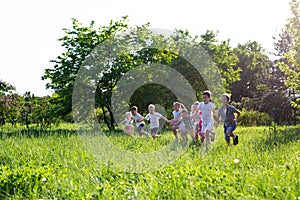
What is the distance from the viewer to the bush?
29562 mm

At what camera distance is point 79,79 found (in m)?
18.0

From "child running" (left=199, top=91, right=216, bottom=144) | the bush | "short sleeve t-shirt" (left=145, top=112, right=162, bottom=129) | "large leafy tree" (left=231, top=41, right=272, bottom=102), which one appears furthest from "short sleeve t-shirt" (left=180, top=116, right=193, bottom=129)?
"large leafy tree" (left=231, top=41, right=272, bottom=102)

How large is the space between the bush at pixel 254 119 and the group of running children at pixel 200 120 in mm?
15845

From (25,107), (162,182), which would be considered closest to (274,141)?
(162,182)

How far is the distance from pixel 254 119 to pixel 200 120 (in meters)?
18.1

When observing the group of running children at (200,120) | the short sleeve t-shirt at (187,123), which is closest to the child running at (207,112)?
the group of running children at (200,120)

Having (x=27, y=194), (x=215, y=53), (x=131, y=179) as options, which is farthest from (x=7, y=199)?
(x=215, y=53)

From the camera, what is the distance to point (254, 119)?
30.0 meters

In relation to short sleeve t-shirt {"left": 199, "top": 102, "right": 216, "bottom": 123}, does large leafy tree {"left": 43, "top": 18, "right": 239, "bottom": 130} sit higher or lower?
higher

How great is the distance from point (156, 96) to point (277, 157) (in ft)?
44.0

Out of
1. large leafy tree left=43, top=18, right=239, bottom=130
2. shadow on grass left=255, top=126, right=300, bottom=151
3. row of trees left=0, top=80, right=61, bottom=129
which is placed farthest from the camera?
row of trees left=0, top=80, right=61, bottom=129

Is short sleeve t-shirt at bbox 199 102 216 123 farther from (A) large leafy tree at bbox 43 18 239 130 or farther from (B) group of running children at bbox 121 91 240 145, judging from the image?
(A) large leafy tree at bbox 43 18 239 130

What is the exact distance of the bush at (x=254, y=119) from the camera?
1164 inches

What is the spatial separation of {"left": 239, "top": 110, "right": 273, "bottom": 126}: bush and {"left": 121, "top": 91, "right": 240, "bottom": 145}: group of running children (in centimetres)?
1584
